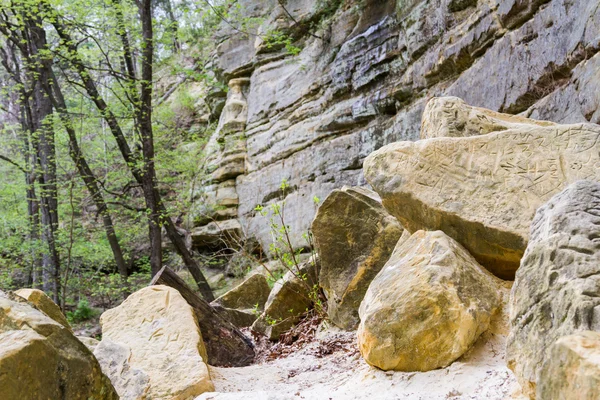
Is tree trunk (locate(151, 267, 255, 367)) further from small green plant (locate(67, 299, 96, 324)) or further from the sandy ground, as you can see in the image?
small green plant (locate(67, 299, 96, 324))

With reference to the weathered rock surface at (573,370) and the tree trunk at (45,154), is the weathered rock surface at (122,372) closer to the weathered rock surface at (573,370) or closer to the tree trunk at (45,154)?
the weathered rock surface at (573,370)

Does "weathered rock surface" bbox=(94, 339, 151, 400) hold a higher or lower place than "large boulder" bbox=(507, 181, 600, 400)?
lower

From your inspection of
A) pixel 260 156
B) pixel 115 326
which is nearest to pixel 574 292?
pixel 115 326

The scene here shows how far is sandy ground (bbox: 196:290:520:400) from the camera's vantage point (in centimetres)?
282

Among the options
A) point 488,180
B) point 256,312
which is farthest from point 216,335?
point 488,180

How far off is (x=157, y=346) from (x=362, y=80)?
9379 mm

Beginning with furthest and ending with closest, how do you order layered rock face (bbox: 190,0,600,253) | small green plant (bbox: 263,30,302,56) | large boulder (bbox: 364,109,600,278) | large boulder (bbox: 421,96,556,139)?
small green plant (bbox: 263,30,302,56) → layered rock face (bbox: 190,0,600,253) → large boulder (bbox: 421,96,556,139) → large boulder (bbox: 364,109,600,278)

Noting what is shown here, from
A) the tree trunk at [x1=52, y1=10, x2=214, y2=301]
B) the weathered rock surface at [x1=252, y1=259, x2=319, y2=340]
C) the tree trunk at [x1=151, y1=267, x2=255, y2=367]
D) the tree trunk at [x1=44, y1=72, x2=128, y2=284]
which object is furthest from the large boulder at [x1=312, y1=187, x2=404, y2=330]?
the tree trunk at [x1=44, y1=72, x2=128, y2=284]

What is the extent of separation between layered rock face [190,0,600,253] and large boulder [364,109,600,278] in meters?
3.22

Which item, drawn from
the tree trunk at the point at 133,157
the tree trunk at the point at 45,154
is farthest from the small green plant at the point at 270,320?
the tree trunk at the point at 45,154

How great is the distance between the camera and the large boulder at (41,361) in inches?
100

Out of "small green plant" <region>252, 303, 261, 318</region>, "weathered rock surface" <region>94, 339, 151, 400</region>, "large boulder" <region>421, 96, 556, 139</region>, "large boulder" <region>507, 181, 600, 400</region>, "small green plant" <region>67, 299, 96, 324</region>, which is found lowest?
"small green plant" <region>67, 299, 96, 324</region>

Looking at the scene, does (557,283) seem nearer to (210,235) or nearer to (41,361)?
(41,361)

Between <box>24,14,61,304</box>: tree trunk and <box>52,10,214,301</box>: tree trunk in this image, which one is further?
<box>24,14,61,304</box>: tree trunk
